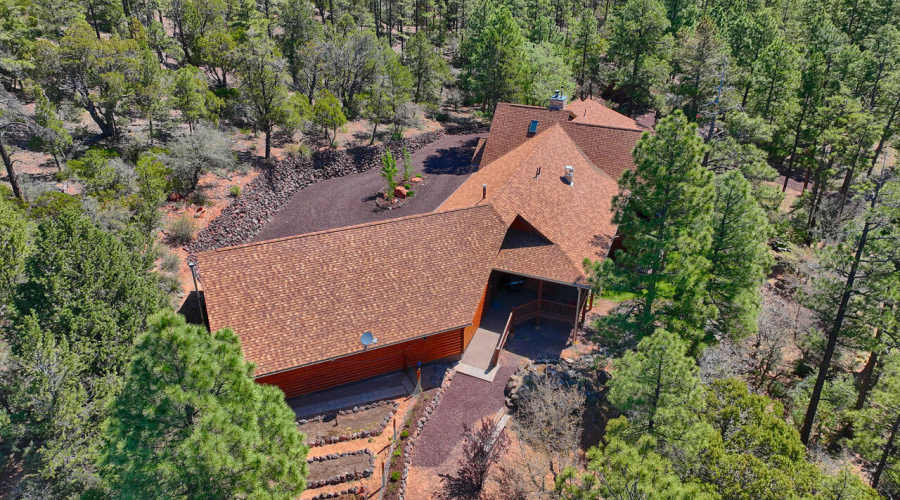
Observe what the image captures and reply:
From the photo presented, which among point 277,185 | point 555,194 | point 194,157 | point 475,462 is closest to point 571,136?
point 555,194

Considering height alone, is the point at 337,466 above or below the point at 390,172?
below

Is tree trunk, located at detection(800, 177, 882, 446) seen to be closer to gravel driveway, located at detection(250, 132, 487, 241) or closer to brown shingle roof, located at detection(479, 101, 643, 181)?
brown shingle roof, located at detection(479, 101, 643, 181)

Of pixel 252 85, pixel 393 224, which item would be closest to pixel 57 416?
pixel 393 224

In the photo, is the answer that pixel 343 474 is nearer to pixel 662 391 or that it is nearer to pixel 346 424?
pixel 346 424

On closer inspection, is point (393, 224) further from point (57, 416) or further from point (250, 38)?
point (250, 38)

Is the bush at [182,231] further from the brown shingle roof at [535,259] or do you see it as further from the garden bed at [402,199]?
the brown shingle roof at [535,259]

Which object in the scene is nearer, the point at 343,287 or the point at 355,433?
the point at 355,433
